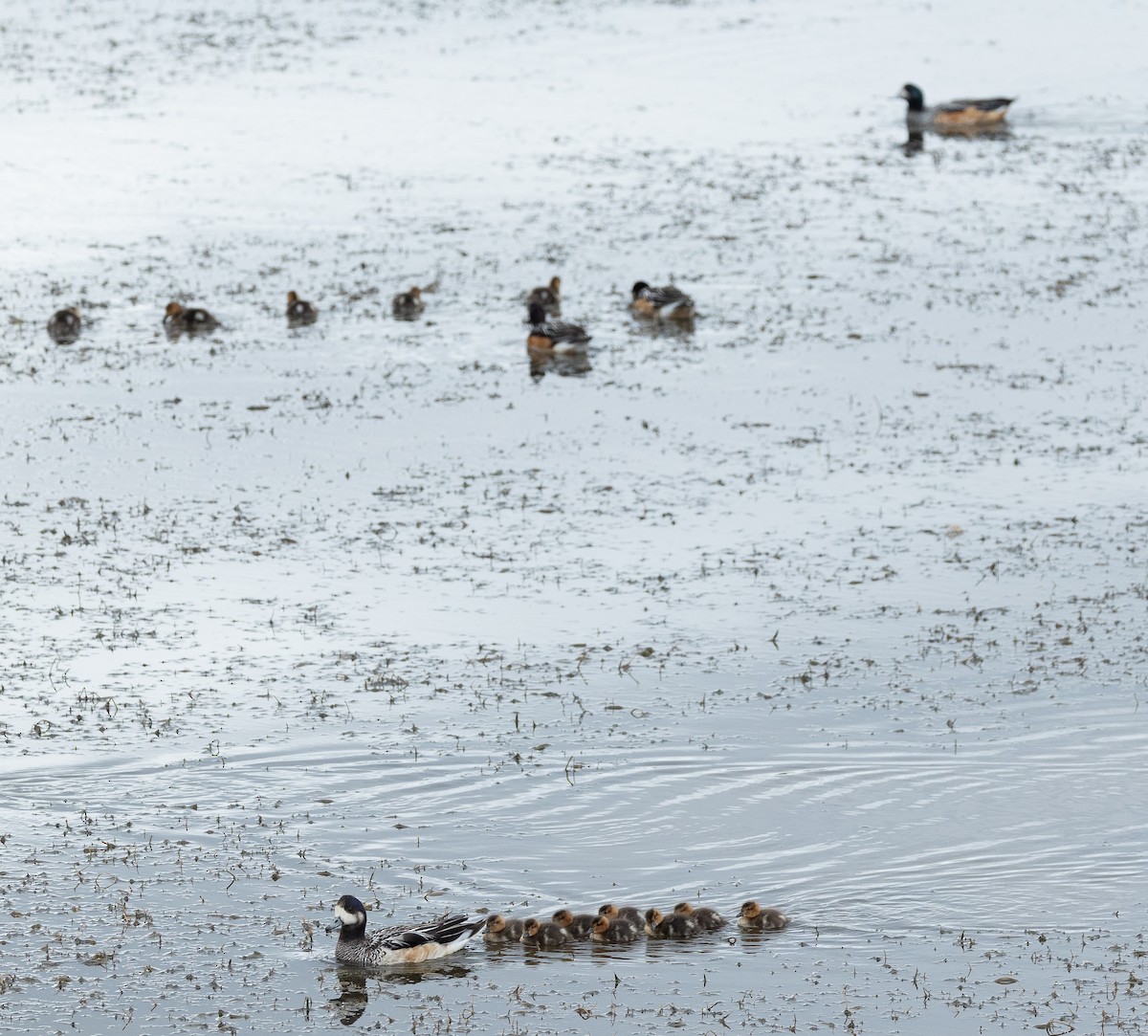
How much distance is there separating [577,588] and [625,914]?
663 cm

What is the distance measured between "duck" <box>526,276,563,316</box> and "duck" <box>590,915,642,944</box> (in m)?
17.4

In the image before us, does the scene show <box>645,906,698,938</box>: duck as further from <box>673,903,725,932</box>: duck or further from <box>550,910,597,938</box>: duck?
<box>550,910,597,938</box>: duck

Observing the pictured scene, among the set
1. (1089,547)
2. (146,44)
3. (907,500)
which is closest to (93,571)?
(907,500)

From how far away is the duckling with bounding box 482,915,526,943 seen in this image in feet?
36.2

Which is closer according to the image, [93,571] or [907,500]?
[93,571]

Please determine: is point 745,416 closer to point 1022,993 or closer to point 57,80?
point 1022,993

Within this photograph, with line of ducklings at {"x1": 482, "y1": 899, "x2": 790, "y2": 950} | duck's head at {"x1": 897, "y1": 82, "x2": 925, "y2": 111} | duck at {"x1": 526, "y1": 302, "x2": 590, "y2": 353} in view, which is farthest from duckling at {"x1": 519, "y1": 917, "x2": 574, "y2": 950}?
duck's head at {"x1": 897, "y1": 82, "x2": 925, "y2": 111}

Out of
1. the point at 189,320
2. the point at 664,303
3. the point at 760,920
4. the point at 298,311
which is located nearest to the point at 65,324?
the point at 189,320

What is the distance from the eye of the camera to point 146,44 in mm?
51188

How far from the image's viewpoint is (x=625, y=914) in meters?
11.0

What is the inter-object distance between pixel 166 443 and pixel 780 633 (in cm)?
950

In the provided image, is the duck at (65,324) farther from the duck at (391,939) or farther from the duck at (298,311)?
the duck at (391,939)

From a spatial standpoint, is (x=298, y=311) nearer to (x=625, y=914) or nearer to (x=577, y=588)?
(x=577, y=588)

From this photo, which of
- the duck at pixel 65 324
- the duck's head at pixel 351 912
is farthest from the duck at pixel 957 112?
the duck's head at pixel 351 912
